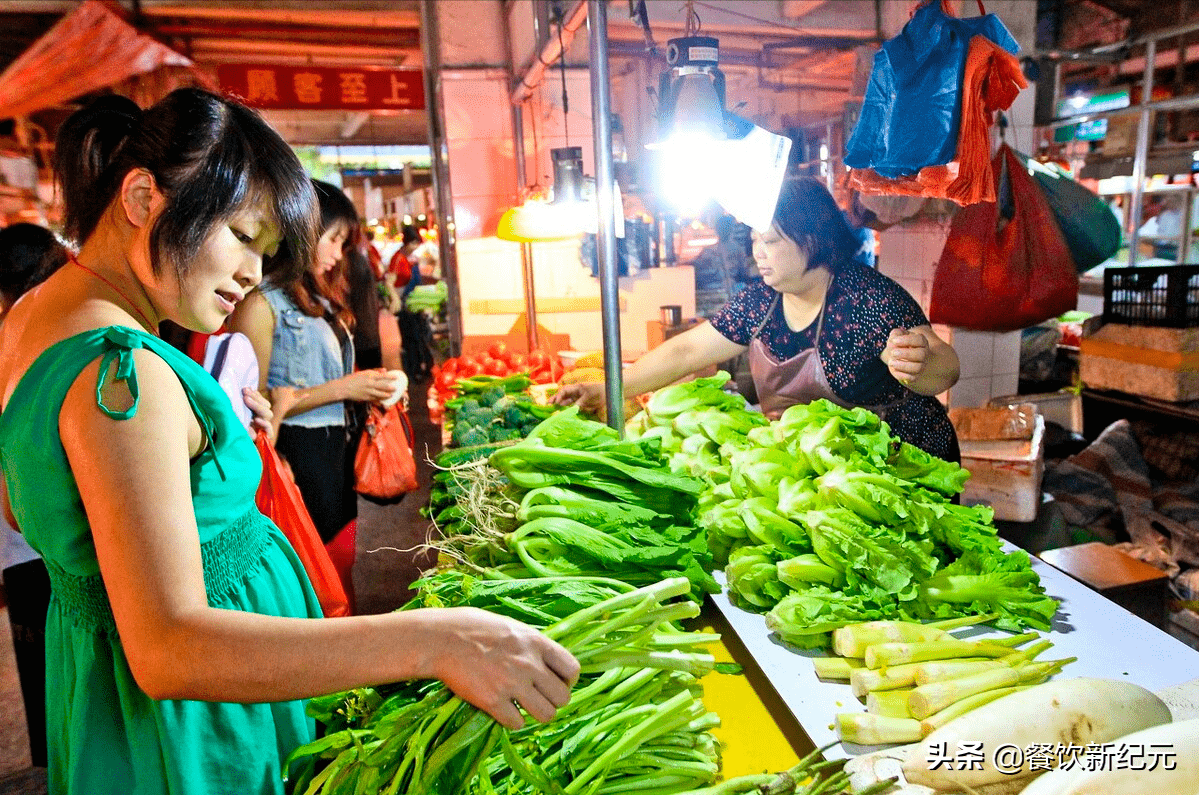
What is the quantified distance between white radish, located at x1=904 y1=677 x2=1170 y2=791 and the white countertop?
0.17 meters

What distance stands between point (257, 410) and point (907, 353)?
253 centimetres

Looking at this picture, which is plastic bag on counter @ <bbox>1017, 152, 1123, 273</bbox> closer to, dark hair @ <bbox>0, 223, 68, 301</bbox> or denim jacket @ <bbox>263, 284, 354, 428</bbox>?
denim jacket @ <bbox>263, 284, 354, 428</bbox>

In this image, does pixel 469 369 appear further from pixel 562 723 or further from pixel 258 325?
pixel 562 723

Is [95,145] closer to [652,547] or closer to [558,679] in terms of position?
[558,679]

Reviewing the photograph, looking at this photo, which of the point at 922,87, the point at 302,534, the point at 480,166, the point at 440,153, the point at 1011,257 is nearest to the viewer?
the point at 302,534

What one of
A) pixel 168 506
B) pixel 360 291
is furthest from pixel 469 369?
pixel 168 506

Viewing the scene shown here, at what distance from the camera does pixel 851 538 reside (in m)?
1.92

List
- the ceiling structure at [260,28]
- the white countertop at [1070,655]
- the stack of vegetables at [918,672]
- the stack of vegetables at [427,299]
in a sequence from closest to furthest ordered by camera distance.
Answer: the stack of vegetables at [918,672] → the white countertop at [1070,655] → the ceiling structure at [260,28] → the stack of vegetables at [427,299]

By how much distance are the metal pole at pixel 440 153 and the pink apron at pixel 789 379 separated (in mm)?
4452

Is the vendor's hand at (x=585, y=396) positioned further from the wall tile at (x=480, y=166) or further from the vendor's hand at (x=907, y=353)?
the wall tile at (x=480, y=166)

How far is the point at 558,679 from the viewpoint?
1149 mm

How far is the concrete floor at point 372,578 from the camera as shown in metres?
3.50

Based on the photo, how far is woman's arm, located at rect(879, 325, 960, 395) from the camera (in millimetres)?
2855

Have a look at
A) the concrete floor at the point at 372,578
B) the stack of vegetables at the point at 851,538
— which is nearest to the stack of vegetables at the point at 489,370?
the concrete floor at the point at 372,578
